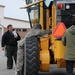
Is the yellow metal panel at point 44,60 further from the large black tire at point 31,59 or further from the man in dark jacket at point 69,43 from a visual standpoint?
the man in dark jacket at point 69,43

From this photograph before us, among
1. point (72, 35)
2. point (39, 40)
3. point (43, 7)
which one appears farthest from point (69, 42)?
point (43, 7)

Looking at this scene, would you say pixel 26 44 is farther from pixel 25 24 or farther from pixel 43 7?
pixel 25 24

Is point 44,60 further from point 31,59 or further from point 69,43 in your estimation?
point 69,43

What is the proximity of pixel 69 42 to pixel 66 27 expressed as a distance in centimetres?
60

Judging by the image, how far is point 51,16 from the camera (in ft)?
32.3

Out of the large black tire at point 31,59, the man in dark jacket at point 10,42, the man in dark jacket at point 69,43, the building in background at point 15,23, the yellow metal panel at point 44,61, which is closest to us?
the man in dark jacket at point 69,43

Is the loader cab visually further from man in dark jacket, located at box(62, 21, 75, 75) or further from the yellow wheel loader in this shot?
man in dark jacket, located at box(62, 21, 75, 75)

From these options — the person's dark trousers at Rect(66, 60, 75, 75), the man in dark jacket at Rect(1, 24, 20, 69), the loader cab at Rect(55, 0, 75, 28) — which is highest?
the loader cab at Rect(55, 0, 75, 28)

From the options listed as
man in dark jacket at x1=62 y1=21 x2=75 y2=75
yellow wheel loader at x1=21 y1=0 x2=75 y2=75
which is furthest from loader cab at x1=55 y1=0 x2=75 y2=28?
man in dark jacket at x1=62 y1=21 x2=75 y2=75

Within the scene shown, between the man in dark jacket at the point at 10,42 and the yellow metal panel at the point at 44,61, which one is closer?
the yellow metal panel at the point at 44,61

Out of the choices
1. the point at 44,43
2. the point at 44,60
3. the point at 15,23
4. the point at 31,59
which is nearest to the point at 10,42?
the point at 44,43

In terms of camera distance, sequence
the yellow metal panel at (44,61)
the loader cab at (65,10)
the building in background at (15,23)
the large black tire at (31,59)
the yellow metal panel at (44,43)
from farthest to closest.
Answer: the building in background at (15,23), the yellow metal panel at (44,43), the yellow metal panel at (44,61), the large black tire at (31,59), the loader cab at (65,10)

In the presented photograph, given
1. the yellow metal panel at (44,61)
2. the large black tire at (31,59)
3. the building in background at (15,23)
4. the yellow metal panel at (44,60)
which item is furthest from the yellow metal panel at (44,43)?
the building in background at (15,23)

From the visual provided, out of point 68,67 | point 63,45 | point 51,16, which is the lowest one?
point 68,67
